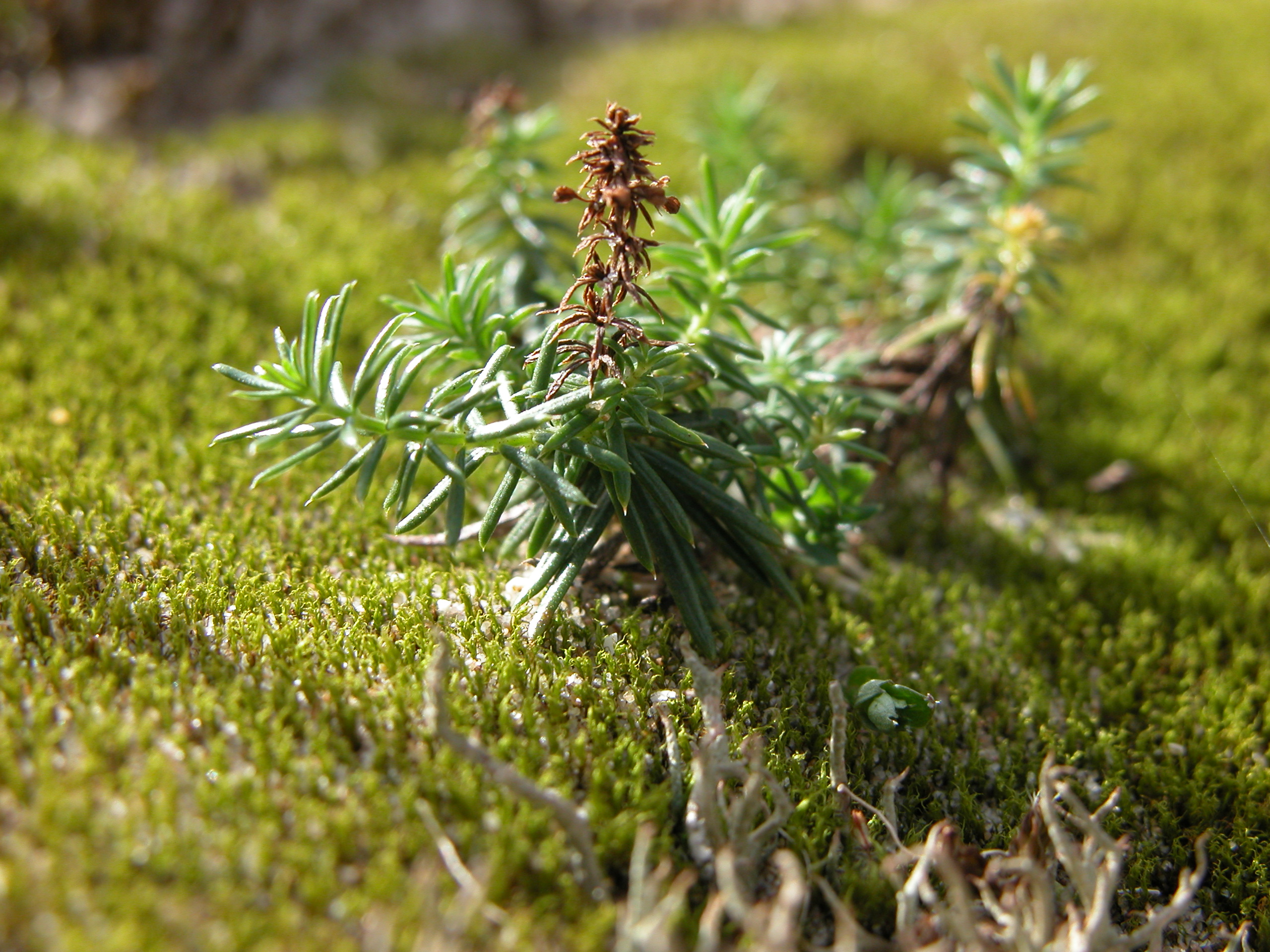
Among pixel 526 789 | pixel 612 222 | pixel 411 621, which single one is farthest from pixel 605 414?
pixel 526 789

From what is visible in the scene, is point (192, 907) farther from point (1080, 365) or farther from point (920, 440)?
point (1080, 365)

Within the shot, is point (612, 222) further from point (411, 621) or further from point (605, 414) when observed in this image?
point (411, 621)

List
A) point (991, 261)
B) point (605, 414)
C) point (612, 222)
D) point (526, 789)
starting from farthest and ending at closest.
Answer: point (991, 261) < point (605, 414) < point (612, 222) < point (526, 789)

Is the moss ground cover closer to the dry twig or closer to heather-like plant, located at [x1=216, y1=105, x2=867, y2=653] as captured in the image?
the dry twig

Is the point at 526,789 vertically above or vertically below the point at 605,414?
below

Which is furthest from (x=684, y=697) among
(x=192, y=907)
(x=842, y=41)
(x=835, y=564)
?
(x=842, y=41)

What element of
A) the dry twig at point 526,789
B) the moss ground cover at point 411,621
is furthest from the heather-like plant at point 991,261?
the dry twig at point 526,789

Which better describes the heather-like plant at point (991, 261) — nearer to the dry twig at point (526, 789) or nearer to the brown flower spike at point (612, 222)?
the brown flower spike at point (612, 222)
